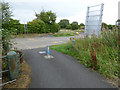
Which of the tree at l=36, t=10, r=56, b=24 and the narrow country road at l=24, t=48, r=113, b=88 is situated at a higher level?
the tree at l=36, t=10, r=56, b=24

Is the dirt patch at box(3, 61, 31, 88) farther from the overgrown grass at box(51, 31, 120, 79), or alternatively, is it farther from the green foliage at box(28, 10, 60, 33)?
the green foliage at box(28, 10, 60, 33)

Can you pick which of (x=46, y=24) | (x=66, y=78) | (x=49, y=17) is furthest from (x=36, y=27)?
(x=66, y=78)

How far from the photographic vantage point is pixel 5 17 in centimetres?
1037

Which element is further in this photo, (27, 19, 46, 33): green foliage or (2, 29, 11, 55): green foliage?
(27, 19, 46, 33): green foliage

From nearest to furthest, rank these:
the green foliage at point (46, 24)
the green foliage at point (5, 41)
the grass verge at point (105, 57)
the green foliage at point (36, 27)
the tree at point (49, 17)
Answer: the grass verge at point (105, 57)
the green foliage at point (5, 41)
the green foliage at point (36, 27)
the green foliage at point (46, 24)
the tree at point (49, 17)

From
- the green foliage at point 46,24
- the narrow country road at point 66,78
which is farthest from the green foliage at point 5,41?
the green foliage at point 46,24

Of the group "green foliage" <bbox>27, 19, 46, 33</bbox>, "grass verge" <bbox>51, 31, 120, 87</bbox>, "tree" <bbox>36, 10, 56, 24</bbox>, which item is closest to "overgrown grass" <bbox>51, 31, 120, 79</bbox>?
"grass verge" <bbox>51, 31, 120, 87</bbox>

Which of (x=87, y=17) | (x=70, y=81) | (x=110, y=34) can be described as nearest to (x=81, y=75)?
(x=70, y=81)

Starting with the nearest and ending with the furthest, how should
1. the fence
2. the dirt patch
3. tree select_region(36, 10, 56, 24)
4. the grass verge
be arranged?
the dirt patch, the grass verge, the fence, tree select_region(36, 10, 56, 24)

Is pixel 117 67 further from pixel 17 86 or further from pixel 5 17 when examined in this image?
pixel 5 17

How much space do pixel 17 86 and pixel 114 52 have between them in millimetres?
4145

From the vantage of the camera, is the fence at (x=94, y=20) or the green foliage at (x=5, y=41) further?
the fence at (x=94, y=20)

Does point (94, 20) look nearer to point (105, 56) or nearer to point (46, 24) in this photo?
point (105, 56)

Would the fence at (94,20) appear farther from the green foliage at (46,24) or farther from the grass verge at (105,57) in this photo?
the green foliage at (46,24)
